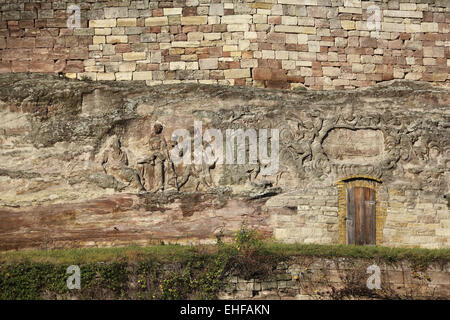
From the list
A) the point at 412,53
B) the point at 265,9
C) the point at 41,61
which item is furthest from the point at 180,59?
the point at 412,53

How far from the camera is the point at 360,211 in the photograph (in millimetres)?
11500

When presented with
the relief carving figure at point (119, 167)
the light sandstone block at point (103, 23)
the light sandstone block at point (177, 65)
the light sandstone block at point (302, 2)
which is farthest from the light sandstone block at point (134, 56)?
the light sandstone block at point (302, 2)

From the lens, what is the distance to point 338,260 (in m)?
9.47

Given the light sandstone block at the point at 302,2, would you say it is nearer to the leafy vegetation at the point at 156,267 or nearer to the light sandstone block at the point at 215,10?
the light sandstone block at the point at 215,10

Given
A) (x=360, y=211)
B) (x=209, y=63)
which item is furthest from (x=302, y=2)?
(x=360, y=211)

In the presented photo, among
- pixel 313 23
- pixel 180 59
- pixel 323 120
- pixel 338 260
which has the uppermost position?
pixel 313 23

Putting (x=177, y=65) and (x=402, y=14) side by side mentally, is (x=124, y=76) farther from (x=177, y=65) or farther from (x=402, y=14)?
(x=402, y=14)

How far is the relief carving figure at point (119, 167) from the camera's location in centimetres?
1132

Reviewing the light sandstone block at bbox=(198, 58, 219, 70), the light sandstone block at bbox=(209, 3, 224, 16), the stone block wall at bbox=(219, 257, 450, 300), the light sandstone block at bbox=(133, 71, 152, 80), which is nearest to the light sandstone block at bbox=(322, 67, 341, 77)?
the light sandstone block at bbox=(198, 58, 219, 70)

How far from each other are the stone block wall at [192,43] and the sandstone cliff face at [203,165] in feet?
5.03

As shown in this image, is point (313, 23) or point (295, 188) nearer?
point (295, 188)

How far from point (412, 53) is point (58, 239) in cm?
951

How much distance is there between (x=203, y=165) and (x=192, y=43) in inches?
141

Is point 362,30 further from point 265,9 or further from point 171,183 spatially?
point 171,183
